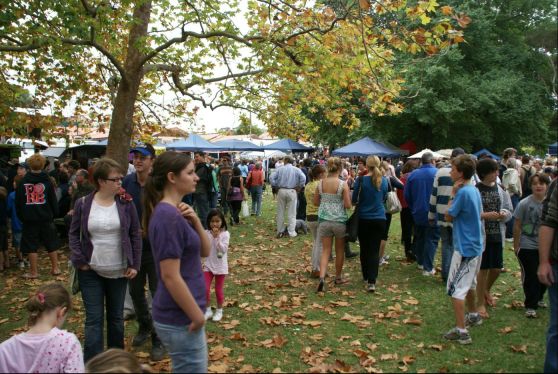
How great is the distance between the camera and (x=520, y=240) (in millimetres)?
5691

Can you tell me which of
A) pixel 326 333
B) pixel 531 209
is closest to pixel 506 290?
pixel 531 209

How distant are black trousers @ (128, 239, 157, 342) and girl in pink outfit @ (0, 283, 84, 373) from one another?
1.71 meters

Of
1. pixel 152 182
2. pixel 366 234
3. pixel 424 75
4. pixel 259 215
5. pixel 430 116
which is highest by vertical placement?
pixel 424 75

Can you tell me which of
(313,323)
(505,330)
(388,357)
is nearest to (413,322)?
(505,330)

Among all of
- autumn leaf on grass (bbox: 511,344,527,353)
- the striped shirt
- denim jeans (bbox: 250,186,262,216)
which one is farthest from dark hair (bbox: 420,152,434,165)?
denim jeans (bbox: 250,186,262,216)

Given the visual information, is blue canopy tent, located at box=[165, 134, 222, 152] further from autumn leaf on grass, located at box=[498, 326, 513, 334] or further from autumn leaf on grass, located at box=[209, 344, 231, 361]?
autumn leaf on grass, located at box=[498, 326, 513, 334]

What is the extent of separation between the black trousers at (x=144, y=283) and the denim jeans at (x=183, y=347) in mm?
2217

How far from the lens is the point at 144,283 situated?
4922 millimetres

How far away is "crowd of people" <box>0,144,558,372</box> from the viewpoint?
2686 millimetres

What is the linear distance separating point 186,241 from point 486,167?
13.9ft

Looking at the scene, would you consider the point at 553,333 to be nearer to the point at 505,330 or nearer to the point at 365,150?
the point at 505,330

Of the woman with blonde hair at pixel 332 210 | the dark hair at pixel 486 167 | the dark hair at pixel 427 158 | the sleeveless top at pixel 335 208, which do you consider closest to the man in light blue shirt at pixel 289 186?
Answer: the dark hair at pixel 427 158

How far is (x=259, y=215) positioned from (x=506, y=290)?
10563mm

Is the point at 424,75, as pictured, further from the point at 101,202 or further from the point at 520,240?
the point at 101,202
